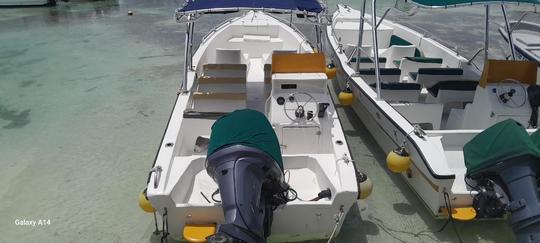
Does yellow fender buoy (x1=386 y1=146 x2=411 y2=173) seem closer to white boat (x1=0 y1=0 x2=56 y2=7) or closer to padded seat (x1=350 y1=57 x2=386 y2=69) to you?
padded seat (x1=350 y1=57 x2=386 y2=69)

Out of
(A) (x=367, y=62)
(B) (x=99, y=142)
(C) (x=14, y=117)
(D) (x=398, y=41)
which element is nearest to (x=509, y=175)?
(A) (x=367, y=62)

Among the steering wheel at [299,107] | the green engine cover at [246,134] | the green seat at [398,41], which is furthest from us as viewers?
the green seat at [398,41]

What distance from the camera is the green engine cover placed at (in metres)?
3.08

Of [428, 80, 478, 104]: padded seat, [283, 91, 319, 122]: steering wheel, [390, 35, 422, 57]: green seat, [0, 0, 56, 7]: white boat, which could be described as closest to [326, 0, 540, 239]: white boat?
[428, 80, 478, 104]: padded seat

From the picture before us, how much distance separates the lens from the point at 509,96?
179 inches

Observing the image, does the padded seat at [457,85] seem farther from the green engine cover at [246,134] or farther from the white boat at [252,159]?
the green engine cover at [246,134]

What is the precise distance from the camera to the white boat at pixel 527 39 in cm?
769

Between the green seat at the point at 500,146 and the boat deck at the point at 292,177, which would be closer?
the green seat at the point at 500,146

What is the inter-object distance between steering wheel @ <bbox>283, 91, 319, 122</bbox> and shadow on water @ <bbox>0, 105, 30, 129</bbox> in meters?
4.79

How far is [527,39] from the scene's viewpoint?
877 centimetres

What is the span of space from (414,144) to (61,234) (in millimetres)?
3850

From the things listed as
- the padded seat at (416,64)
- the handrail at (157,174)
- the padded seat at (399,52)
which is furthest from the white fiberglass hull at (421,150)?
the handrail at (157,174)

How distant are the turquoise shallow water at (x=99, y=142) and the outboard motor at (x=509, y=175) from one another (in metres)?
0.63

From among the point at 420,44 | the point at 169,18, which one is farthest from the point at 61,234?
the point at 169,18
